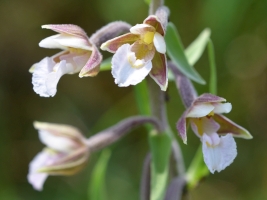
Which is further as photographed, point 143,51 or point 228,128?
point 228,128

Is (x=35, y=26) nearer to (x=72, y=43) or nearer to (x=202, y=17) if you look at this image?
(x=202, y=17)

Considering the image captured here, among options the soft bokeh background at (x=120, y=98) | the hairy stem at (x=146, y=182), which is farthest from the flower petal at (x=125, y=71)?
the soft bokeh background at (x=120, y=98)

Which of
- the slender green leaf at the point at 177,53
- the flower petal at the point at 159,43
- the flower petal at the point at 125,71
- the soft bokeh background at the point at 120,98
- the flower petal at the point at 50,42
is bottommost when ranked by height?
the soft bokeh background at the point at 120,98

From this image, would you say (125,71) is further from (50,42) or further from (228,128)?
(228,128)

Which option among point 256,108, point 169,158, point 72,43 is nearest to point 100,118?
point 256,108

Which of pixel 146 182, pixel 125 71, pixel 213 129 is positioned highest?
pixel 125 71

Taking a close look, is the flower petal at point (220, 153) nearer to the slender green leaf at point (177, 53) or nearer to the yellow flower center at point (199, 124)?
the yellow flower center at point (199, 124)

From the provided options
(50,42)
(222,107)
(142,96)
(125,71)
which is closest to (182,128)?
(222,107)
